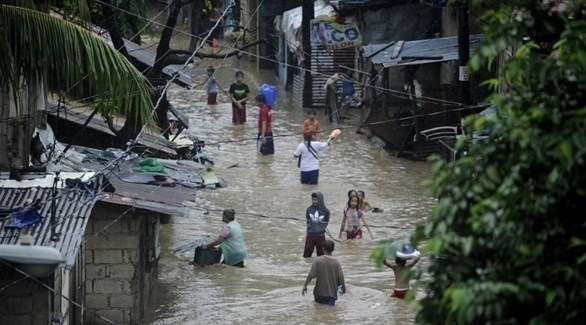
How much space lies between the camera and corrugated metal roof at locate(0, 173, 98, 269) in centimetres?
1143

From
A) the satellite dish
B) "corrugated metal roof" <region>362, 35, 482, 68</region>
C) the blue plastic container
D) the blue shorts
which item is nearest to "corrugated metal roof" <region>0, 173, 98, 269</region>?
the satellite dish

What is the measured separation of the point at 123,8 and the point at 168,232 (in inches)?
268

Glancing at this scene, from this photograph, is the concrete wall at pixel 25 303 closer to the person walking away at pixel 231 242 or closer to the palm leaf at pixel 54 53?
the palm leaf at pixel 54 53

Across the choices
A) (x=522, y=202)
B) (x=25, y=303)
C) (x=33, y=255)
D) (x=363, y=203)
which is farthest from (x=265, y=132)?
(x=522, y=202)

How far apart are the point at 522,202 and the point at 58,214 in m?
7.60

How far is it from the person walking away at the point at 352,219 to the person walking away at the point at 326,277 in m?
3.08

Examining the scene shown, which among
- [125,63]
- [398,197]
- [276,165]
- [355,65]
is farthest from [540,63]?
[355,65]

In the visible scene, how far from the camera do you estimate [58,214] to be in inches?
486

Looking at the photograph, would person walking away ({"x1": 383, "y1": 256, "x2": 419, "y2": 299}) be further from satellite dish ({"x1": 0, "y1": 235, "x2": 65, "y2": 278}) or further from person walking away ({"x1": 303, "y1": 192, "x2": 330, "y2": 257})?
satellite dish ({"x1": 0, "y1": 235, "x2": 65, "y2": 278})

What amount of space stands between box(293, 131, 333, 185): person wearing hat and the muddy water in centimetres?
20

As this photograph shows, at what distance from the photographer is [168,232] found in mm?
19766

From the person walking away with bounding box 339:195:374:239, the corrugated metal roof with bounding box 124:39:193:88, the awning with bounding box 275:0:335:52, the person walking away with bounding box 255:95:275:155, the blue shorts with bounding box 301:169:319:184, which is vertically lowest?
the person walking away with bounding box 339:195:374:239

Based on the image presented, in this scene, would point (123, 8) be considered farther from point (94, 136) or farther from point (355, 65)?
point (355, 65)

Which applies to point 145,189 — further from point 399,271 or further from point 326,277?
point 399,271
